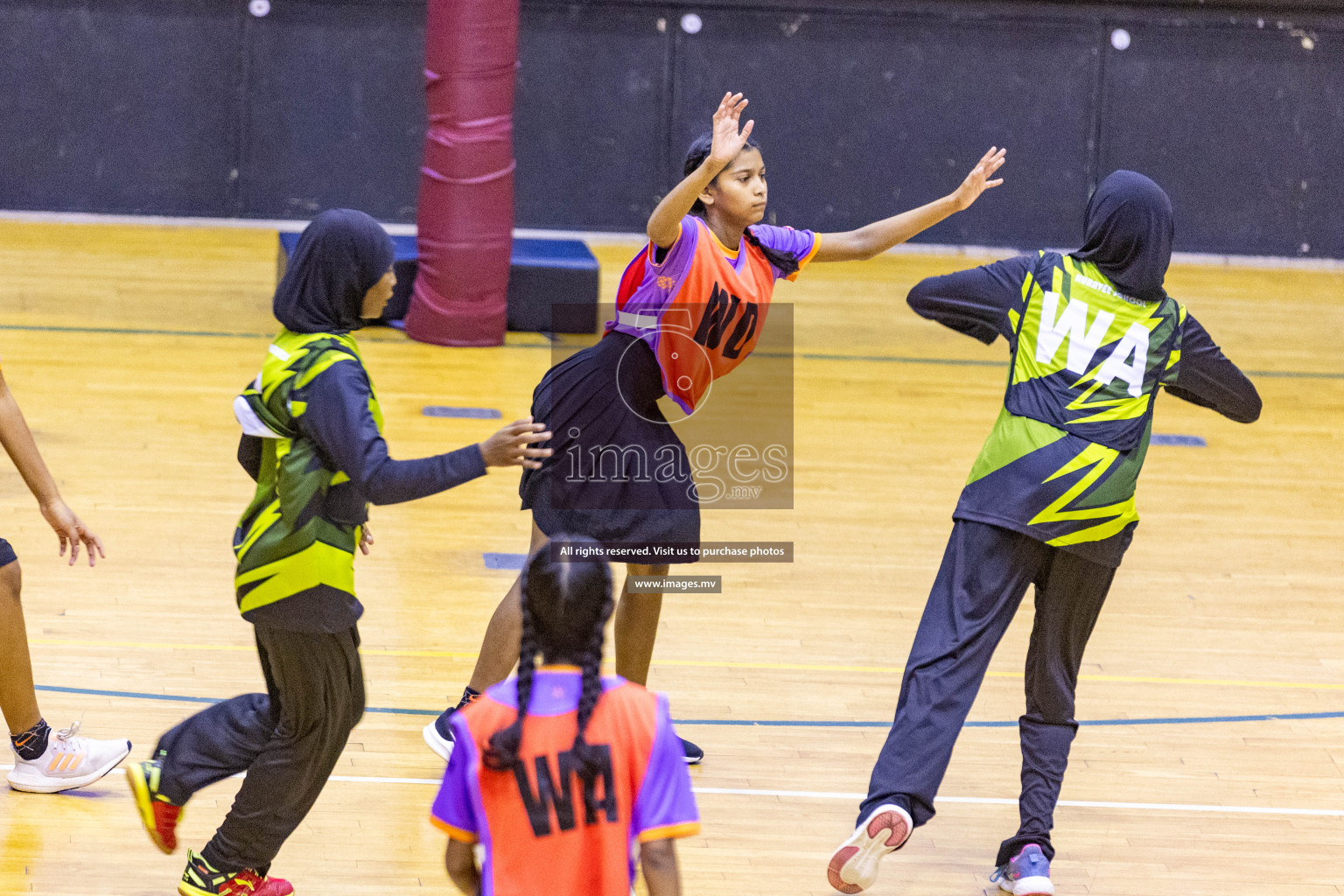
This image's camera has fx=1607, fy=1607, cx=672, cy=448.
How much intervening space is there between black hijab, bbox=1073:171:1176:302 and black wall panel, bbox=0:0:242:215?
9431mm

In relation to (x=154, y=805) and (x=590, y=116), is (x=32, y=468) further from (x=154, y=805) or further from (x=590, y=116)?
(x=590, y=116)

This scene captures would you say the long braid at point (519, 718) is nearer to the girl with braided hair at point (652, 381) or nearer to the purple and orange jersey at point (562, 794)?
the purple and orange jersey at point (562, 794)

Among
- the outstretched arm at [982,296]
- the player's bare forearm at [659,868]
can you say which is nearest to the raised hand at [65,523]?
the player's bare forearm at [659,868]

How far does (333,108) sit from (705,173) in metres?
8.78

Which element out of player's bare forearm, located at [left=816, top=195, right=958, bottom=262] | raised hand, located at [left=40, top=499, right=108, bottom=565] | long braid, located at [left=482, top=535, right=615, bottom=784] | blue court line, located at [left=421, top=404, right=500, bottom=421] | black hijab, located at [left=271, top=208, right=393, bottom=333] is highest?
black hijab, located at [left=271, top=208, right=393, bottom=333]

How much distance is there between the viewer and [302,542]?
9.44 feet

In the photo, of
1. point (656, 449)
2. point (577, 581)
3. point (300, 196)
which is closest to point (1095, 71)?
point (300, 196)

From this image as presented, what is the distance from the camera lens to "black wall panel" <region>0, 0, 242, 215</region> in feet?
37.2

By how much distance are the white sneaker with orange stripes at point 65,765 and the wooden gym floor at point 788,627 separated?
54 mm

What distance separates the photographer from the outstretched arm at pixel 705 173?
11.1ft

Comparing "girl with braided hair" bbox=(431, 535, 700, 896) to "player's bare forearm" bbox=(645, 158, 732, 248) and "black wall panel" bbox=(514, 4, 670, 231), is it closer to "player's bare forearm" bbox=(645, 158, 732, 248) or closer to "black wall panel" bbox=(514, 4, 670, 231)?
"player's bare forearm" bbox=(645, 158, 732, 248)

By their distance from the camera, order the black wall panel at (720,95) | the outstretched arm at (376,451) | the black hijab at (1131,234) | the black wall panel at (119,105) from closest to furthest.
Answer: the outstretched arm at (376,451), the black hijab at (1131,234), the black wall panel at (119,105), the black wall panel at (720,95)

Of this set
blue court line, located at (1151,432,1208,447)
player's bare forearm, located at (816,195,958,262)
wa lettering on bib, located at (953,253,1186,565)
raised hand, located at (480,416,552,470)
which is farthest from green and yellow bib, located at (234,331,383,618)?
blue court line, located at (1151,432,1208,447)

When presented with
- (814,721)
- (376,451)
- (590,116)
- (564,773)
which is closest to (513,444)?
(376,451)
